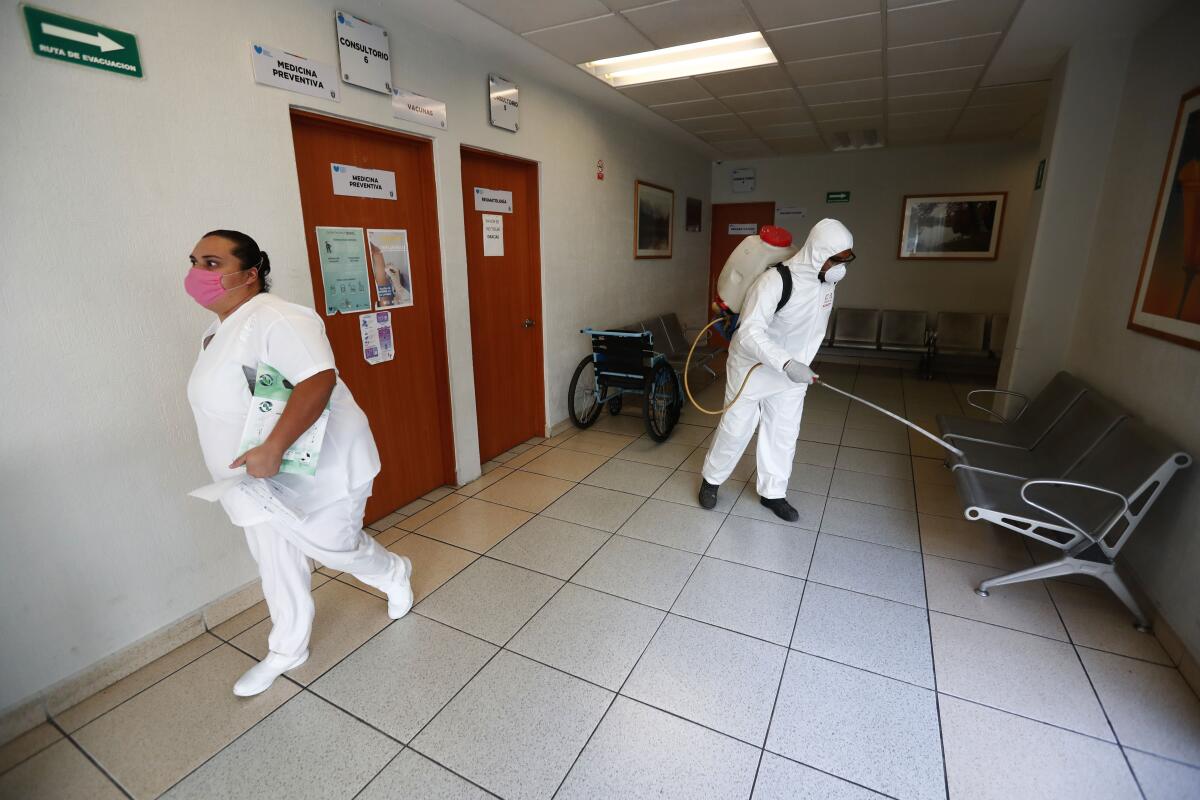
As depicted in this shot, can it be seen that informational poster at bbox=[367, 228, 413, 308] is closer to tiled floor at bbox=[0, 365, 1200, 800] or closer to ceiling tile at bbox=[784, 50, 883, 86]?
tiled floor at bbox=[0, 365, 1200, 800]

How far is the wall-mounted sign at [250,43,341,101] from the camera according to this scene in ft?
7.01

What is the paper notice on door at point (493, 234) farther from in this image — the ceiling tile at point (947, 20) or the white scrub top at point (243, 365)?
the ceiling tile at point (947, 20)

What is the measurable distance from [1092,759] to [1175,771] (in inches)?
8.1

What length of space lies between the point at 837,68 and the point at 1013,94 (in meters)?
1.75

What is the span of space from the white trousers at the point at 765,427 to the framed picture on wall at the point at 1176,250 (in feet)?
4.79

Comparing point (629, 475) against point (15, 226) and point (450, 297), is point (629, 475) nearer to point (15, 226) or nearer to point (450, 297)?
point (450, 297)

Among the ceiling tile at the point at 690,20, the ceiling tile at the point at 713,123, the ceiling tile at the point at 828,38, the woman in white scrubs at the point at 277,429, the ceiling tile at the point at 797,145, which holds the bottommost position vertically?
the woman in white scrubs at the point at 277,429

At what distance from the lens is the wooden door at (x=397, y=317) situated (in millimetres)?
2568

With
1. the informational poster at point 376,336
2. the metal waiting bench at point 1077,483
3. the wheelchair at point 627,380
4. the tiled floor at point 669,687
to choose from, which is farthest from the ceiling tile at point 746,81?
the tiled floor at point 669,687

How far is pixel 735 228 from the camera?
7.66 meters

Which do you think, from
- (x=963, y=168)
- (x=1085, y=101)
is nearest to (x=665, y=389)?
(x=1085, y=101)

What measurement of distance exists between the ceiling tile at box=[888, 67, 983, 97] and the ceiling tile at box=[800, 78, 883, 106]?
0.11 m

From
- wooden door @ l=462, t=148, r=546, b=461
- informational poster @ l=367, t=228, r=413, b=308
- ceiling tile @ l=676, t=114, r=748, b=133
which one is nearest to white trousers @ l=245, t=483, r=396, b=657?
informational poster @ l=367, t=228, r=413, b=308

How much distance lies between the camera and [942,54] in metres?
3.53
